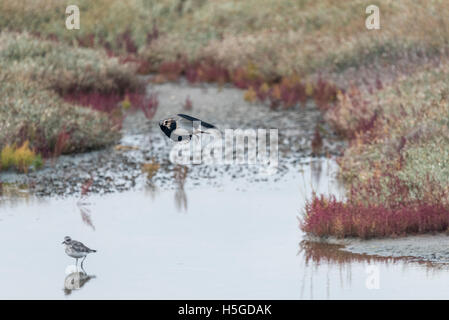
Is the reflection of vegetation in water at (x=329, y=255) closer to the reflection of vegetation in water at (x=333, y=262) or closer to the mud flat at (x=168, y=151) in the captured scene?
the reflection of vegetation in water at (x=333, y=262)

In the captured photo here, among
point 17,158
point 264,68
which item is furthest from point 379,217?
point 264,68

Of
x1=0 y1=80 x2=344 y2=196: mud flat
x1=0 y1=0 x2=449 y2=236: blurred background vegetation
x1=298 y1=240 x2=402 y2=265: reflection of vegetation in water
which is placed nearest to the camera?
x1=298 y1=240 x2=402 y2=265: reflection of vegetation in water

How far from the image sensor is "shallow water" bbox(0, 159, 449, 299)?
23.5 ft

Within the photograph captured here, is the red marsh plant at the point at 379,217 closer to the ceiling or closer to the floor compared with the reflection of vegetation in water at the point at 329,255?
closer to the ceiling

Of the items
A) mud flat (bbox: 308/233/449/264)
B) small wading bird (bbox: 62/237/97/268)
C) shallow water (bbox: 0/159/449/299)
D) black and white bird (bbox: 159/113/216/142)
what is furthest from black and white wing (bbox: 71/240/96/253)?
mud flat (bbox: 308/233/449/264)

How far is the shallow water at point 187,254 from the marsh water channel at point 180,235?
0.01 meters

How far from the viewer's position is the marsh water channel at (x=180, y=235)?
7238 mm

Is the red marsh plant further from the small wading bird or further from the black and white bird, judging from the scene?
the small wading bird

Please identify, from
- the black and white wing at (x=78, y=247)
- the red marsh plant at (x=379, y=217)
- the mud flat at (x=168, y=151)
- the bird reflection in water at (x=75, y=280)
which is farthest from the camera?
the mud flat at (x=168, y=151)

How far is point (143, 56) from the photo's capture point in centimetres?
2442

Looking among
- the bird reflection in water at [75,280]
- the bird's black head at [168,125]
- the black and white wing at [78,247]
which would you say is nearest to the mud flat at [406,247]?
the bird's black head at [168,125]

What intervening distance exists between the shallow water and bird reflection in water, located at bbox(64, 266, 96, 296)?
0.09 ft

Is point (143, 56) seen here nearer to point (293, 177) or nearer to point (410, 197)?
point (293, 177)

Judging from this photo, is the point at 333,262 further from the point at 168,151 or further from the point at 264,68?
the point at 264,68
